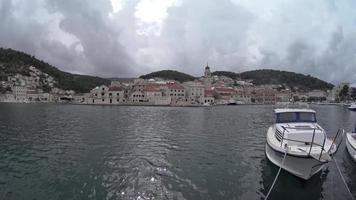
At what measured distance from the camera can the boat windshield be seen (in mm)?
Answer: 17828

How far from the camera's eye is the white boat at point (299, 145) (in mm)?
12578

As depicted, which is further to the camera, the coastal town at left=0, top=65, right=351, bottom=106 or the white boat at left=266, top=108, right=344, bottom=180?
the coastal town at left=0, top=65, right=351, bottom=106

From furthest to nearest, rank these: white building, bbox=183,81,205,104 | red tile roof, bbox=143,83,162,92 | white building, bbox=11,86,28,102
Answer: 1. white building, bbox=11,86,28,102
2. white building, bbox=183,81,205,104
3. red tile roof, bbox=143,83,162,92

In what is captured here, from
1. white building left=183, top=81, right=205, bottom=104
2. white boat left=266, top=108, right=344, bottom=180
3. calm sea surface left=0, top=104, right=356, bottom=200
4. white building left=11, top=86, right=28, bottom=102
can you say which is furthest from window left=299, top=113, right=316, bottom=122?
white building left=11, top=86, right=28, bottom=102

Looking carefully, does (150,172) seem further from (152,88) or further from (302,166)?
(152,88)

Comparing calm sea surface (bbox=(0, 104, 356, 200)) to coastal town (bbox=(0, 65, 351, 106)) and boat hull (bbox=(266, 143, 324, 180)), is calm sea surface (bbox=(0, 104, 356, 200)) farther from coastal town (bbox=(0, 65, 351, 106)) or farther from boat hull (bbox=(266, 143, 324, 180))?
coastal town (bbox=(0, 65, 351, 106))

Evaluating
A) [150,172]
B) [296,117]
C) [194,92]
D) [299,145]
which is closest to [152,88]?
[194,92]

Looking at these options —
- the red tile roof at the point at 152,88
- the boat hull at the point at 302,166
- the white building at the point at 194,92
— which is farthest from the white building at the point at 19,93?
the boat hull at the point at 302,166

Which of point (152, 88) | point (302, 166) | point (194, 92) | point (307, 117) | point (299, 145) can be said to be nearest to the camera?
point (302, 166)

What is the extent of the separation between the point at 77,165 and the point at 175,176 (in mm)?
6484

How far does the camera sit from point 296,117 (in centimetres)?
1800

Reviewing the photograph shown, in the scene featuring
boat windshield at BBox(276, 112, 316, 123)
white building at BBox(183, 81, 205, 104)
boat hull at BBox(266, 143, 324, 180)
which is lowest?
boat hull at BBox(266, 143, 324, 180)

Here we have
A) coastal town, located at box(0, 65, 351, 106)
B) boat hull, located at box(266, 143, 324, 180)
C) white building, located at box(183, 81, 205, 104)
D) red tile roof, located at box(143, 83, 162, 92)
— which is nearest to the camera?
boat hull, located at box(266, 143, 324, 180)

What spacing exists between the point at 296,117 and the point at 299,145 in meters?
4.18
